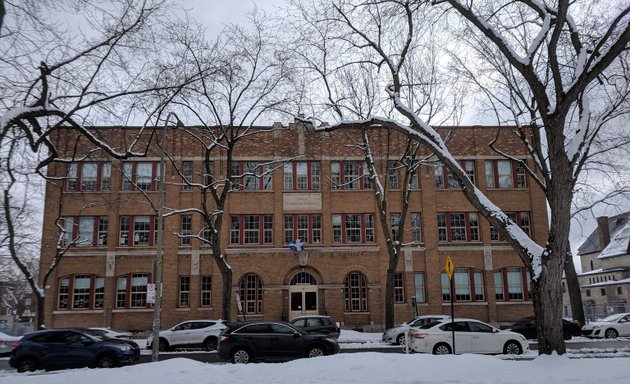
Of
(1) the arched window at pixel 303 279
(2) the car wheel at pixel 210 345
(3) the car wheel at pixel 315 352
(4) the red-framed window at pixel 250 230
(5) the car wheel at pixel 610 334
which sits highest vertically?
(4) the red-framed window at pixel 250 230

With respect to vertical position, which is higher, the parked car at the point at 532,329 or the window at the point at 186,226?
the window at the point at 186,226

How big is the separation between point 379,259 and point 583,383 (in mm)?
23893

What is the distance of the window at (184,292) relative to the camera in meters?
32.6

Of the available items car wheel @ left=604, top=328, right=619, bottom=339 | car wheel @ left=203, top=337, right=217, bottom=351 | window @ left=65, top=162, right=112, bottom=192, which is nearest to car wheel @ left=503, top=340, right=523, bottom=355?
car wheel @ left=604, top=328, right=619, bottom=339

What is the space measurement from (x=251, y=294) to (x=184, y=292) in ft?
13.7

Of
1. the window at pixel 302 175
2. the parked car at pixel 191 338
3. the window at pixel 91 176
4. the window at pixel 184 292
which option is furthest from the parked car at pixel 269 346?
the window at pixel 91 176

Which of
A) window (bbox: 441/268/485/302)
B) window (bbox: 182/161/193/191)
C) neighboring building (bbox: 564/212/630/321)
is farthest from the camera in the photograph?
neighboring building (bbox: 564/212/630/321)

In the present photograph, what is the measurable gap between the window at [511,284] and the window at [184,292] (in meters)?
19.7

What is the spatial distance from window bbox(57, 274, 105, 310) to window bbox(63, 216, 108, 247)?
218 cm

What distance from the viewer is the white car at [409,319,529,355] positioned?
63.0 ft

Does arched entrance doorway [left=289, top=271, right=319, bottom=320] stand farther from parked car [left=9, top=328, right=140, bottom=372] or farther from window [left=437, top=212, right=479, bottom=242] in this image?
parked car [left=9, top=328, right=140, bottom=372]

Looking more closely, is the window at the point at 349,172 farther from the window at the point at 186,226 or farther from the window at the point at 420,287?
the window at the point at 186,226

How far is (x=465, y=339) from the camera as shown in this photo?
63.7 ft

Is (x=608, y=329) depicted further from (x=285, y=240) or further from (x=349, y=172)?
(x=285, y=240)
